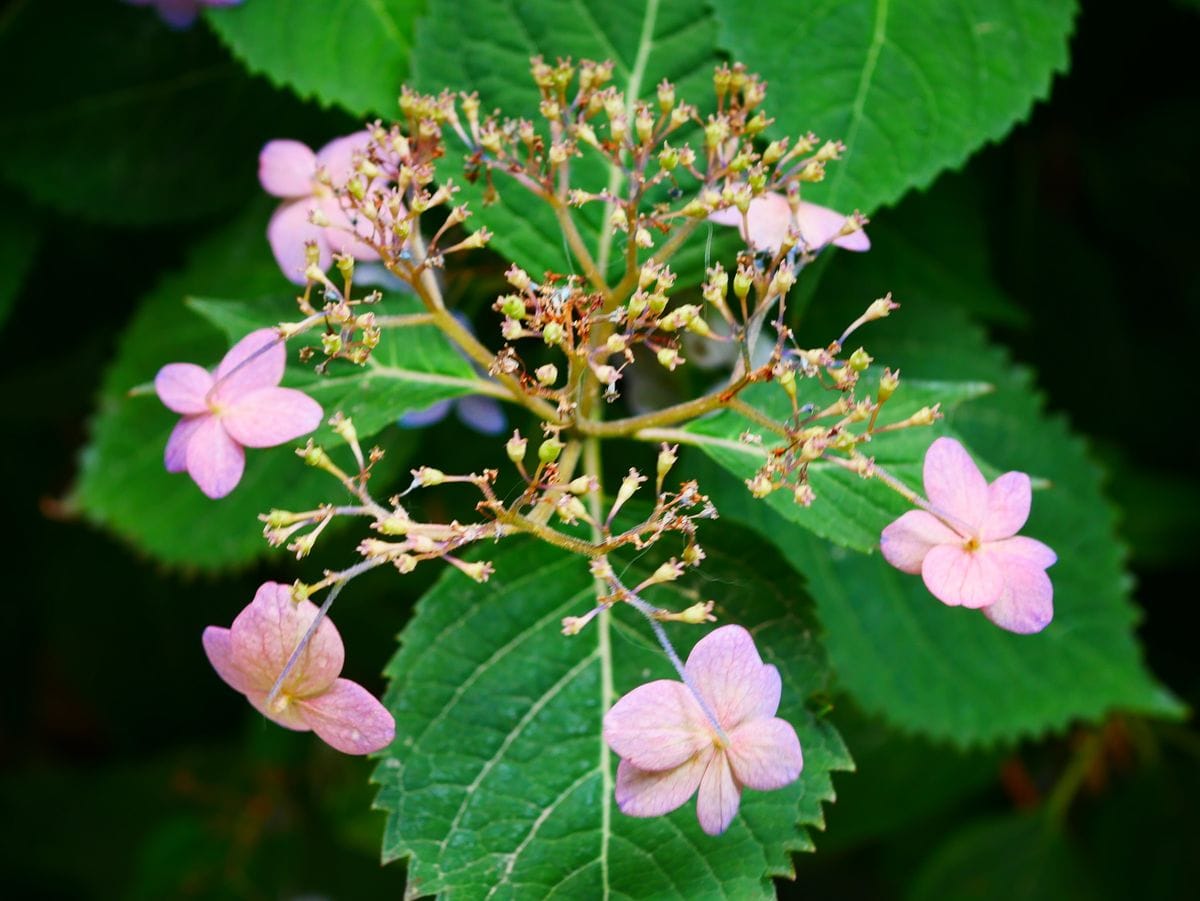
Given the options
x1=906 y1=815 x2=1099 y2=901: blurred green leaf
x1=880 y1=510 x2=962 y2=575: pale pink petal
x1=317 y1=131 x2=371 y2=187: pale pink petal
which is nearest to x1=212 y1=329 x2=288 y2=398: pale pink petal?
x1=317 y1=131 x2=371 y2=187: pale pink petal

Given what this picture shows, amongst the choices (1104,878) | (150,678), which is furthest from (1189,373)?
(150,678)

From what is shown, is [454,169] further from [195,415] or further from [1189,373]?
[1189,373]

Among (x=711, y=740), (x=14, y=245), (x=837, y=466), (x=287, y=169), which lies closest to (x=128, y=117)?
→ (x=14, y=245)

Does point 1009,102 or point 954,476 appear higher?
point 1009,102

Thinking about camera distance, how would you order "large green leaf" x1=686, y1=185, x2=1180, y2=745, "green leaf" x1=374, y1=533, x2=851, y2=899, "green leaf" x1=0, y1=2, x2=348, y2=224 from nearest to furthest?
"green leaf" x1=374, y1=533, x2=851, y2=899 → "large green leaf" x1=686, y1=185, x2=1180, y2=745 → "green leaf" x1=0, y1=2, x2=348, y2=224

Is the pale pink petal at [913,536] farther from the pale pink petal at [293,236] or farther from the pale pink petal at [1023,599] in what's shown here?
the pale pink petal at [293,236]

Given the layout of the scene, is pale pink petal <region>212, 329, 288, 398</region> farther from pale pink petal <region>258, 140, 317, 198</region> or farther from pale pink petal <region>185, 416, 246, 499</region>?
pale pink petal <region>258, 140, 317, 198</region>

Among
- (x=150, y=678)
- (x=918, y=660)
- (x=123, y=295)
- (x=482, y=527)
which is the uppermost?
(x=482, y=527)
